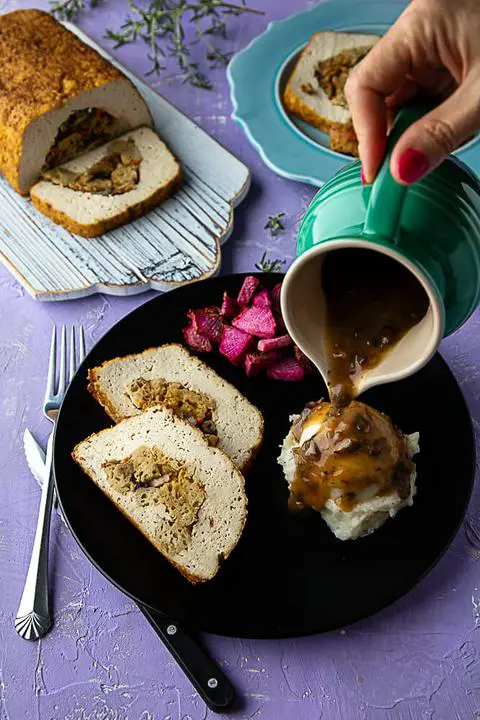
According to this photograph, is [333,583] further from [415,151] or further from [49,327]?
[49,327]

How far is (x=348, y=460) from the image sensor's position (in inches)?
84.4

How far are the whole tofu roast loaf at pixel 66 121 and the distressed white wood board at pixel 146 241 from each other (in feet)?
0.21

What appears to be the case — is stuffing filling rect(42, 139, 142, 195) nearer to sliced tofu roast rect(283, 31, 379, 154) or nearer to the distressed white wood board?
the distressed white wood board

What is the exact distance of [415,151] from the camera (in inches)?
64.9

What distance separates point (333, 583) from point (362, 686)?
10.8 inches

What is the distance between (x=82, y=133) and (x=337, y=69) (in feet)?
3.79

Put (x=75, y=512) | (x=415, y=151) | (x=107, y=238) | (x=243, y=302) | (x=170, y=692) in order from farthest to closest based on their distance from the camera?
(x=107, y=238)
(x=243, y=302)
(x=75, y=512)
(x=170, y=692)
(x=415, y=151)

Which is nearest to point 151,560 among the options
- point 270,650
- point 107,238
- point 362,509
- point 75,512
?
point 75,512

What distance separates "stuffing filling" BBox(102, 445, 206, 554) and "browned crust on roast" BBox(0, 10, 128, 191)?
150 cm

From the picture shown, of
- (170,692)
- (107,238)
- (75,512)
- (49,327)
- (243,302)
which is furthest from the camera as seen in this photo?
(107,238)

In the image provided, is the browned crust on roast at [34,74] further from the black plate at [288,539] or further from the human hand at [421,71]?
the human hand at [421,71]

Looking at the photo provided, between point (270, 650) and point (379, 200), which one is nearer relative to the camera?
point (379, 200)

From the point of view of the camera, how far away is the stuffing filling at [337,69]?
342 centimetres

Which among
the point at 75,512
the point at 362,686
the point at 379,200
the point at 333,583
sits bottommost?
the point at 362,686
